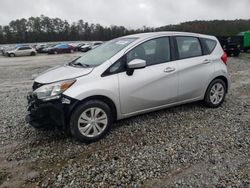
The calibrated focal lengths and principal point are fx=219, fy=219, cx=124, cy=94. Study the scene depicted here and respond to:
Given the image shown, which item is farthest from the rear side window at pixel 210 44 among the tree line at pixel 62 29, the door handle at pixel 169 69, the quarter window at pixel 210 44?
the tree line at pixel 62 29

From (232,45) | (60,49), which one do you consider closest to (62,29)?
(60,49)

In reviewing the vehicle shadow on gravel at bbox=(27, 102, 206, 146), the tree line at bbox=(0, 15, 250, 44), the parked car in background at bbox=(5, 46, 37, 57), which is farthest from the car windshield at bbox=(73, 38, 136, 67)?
the tree line at bbox=(0, 15, 250, 44)

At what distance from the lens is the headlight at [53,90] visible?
3.20 metres

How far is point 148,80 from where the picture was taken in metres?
3.74

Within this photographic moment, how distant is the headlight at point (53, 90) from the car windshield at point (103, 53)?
2.03ft

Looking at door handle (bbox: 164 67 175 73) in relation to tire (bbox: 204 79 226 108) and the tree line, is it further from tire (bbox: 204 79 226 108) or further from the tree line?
the tree line

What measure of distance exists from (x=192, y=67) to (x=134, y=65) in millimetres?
1419

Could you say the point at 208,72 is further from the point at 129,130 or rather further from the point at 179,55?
the point at 129,130

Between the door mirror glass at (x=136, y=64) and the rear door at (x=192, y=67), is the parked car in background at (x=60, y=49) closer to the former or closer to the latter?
the rear door at (x=192, y=67)

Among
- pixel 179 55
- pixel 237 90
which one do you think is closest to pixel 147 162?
pixel 179 55

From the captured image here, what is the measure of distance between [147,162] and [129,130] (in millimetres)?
1025

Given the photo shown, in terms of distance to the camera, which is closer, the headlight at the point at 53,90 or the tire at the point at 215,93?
the headlight at the point at 53,90

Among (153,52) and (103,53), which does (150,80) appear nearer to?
(153,52)

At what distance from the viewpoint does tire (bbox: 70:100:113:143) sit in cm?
326
